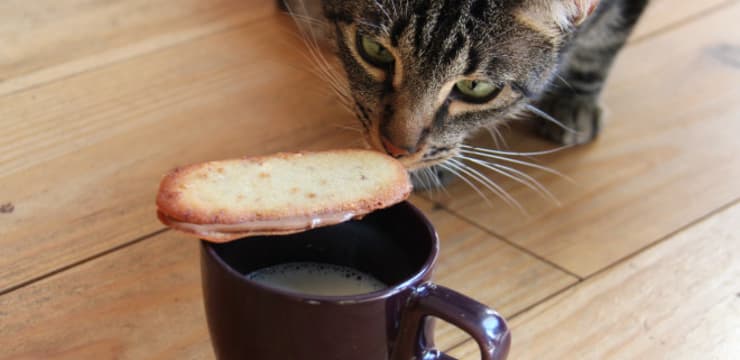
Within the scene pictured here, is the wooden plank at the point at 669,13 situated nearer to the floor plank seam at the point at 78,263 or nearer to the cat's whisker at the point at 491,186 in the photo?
the cat's whisker at the point at 491,186

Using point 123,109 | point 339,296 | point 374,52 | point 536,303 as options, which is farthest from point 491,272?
point 123,109

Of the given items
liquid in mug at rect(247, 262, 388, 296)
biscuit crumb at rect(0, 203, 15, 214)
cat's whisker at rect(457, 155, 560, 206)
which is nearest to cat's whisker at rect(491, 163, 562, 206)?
cat's whisker at rect(457, 155, 560, 206)

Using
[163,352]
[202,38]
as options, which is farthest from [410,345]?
[202,38]

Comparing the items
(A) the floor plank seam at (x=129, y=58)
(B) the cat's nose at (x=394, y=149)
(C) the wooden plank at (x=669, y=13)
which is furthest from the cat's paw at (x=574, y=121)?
(A) the floor plank seam at (x=129, y=58)

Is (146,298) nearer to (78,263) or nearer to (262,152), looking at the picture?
(78,263)

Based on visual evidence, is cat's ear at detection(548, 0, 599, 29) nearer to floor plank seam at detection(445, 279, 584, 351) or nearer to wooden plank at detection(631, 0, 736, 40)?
floor plank seam at detection(445, 279, 584, 351)

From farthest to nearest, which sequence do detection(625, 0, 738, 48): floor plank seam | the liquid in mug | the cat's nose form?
detection(625, 0, 738, 48): floor plank seam
the cat's nose
the liquid in mug
